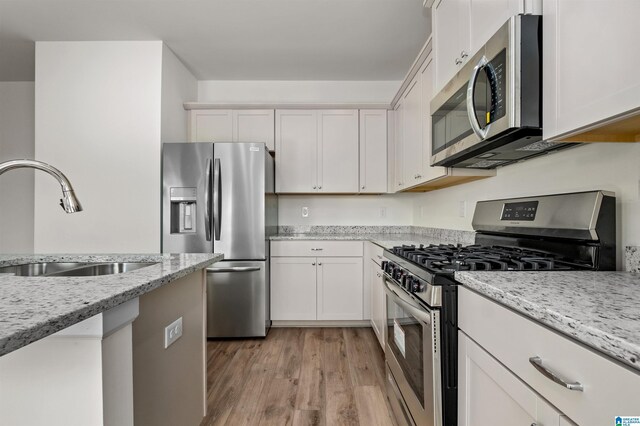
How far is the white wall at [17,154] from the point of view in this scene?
3514 millimetres

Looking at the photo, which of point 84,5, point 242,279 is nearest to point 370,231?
point 242,279

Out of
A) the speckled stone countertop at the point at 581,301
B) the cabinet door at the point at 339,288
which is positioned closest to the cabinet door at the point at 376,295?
the cabinet door at the point at 339,288

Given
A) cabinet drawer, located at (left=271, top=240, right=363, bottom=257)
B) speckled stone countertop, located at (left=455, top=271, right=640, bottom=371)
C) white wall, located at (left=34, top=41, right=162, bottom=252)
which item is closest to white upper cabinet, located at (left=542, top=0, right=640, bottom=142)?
speckled stone countertop, located at (left=455, top=271, right=640, bottom=371)

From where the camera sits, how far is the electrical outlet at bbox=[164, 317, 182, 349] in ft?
3.87

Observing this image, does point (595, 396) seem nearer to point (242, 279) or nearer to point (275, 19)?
point (242, 279)

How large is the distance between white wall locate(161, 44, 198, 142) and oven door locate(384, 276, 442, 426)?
97.4 inches

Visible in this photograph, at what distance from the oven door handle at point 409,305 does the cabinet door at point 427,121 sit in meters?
0.84

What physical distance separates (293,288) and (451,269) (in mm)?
2135

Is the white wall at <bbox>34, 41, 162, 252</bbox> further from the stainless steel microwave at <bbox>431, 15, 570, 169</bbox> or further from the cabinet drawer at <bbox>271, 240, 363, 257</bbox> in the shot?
the stainless steel microwave at <bbox>431, 15, 570, 169</bbox>

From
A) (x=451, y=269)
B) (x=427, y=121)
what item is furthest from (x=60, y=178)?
(x=427, y=121)

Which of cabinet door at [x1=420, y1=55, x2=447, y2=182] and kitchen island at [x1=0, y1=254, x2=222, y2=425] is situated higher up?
cabinet door at [x1=420, y1=55, x2=447, y2=182]

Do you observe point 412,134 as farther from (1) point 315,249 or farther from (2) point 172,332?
(2) point 172,332

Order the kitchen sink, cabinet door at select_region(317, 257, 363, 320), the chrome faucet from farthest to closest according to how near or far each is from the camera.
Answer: cabinet door at select_region(317, 257, 363, 320)
the kitchen sink
the chrome faucet

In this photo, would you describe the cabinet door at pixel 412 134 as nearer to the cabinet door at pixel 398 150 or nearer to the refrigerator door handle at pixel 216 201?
the cabinet door at pixel 398 150
